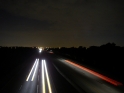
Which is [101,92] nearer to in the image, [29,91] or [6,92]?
[29,91]

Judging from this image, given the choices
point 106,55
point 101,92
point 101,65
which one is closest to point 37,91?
point 101,92

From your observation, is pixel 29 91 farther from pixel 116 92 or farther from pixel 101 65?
pixel 101 65

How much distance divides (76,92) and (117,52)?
1470 inches

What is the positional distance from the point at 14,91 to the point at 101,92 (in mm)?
8344

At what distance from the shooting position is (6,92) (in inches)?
673

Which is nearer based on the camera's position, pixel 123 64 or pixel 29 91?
pixel 29 91

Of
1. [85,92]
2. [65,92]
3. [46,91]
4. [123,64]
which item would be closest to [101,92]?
[85,92]

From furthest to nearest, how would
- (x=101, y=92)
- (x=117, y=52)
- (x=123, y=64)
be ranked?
(x=117, y=52) < (x=123, y=64) < (x=101, y=92)

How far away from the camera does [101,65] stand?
4034cm

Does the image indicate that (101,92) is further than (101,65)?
No

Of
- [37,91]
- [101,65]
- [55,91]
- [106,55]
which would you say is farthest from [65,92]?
[106,55]

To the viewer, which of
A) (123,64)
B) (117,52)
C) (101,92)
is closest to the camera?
(101,92)

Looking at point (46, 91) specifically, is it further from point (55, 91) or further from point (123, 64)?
point (123, 64)

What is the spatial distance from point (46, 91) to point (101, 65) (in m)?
25.6
